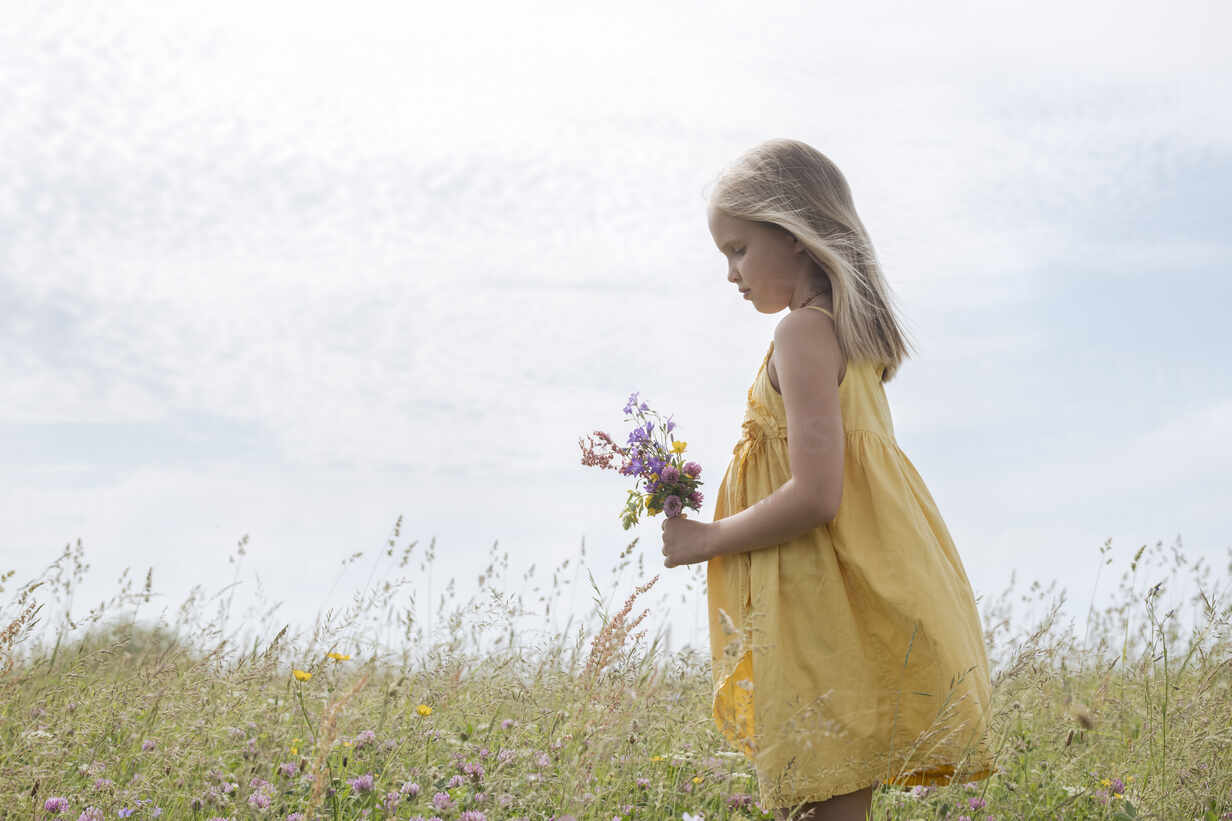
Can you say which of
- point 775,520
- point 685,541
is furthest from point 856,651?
point 685,541

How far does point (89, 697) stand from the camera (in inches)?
157

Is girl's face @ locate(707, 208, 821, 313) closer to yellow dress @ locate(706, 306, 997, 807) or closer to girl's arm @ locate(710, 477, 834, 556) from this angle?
yellow dress @ locate(706, 306, 997, 807)

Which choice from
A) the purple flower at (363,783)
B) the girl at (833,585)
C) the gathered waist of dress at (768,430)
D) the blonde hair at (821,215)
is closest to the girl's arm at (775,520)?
the girl at (833,585)

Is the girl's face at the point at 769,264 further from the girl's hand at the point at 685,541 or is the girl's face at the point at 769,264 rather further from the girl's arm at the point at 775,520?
the girl's hand at the point at 685,541

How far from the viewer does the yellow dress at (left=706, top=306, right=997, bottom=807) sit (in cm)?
260

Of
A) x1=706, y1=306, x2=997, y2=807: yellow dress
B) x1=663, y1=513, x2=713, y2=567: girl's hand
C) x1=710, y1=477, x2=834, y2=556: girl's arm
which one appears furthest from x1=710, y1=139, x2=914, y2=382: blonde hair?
x1=663, y1=513, x2=713, y2=567: girl's hand

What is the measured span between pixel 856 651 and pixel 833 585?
19 centimetres

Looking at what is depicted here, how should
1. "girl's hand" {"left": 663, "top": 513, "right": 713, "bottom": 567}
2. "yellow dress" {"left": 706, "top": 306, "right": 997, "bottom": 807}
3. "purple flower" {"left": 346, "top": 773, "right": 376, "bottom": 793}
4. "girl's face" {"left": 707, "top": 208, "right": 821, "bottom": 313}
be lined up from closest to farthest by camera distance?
"yellow dress" {"left": 706, "top": 306, "right": 997, "bottom": 807} < "girl's hand" {"left": 663, "top": 513, "right": 713, "bottom": 567} < "purple flower" {"left": 346, "top": 773, "right": 376, "bottom": 793} < "girl's face" {"left": 707, "top": 208, "right": 821, "bottom": 313}

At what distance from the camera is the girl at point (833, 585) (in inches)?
103

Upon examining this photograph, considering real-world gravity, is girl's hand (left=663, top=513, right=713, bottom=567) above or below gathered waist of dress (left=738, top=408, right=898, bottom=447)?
below

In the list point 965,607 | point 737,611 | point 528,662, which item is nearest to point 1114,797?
point 965,607

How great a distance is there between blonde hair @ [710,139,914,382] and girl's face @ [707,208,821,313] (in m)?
0.03

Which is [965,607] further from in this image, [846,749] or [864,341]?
[864,341]

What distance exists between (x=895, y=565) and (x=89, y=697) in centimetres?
329
